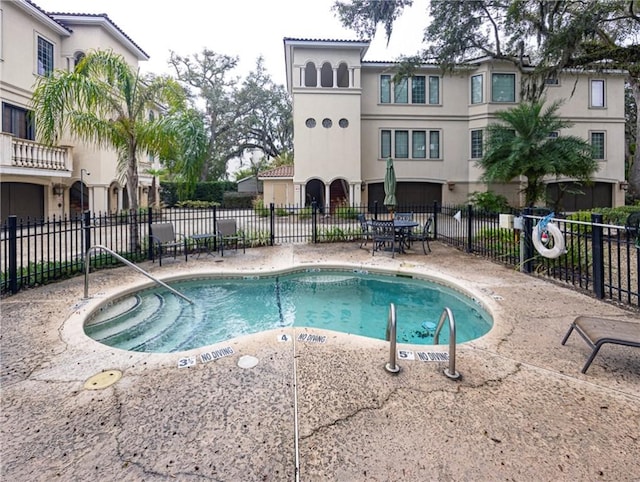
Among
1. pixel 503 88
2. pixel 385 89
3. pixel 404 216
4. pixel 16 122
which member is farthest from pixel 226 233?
pixel 503 88

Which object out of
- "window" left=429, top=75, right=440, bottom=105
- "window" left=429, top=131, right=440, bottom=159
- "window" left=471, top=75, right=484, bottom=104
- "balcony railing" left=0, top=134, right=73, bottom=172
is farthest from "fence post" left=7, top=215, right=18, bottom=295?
"window" left=471, top=75, right=484, bottom=104

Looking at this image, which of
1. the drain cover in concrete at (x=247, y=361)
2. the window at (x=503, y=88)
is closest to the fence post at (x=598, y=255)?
the drain cover in concrete at (x=247, y=361)

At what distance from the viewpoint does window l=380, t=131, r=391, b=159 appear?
2306 cm

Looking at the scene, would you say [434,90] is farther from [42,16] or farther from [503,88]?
[42,16]

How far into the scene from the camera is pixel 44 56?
17.0 metres

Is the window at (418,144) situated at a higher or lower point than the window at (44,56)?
lower

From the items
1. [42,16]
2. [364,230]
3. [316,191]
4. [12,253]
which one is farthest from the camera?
[316,191]

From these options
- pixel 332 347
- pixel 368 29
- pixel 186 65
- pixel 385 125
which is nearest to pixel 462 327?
pixel 332 347

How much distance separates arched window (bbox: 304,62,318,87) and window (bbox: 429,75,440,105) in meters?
7.40

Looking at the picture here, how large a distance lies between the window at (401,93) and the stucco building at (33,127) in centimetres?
1552

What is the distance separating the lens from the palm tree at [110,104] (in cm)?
886

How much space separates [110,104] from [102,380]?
342 inches

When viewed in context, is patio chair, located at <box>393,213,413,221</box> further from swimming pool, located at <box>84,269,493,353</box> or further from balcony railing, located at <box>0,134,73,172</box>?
balcony railing, located at <box>0,134,73,172</box>

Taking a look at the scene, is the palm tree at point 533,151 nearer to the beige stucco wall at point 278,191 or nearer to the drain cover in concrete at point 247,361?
the beige stucco wall at point 278,191
